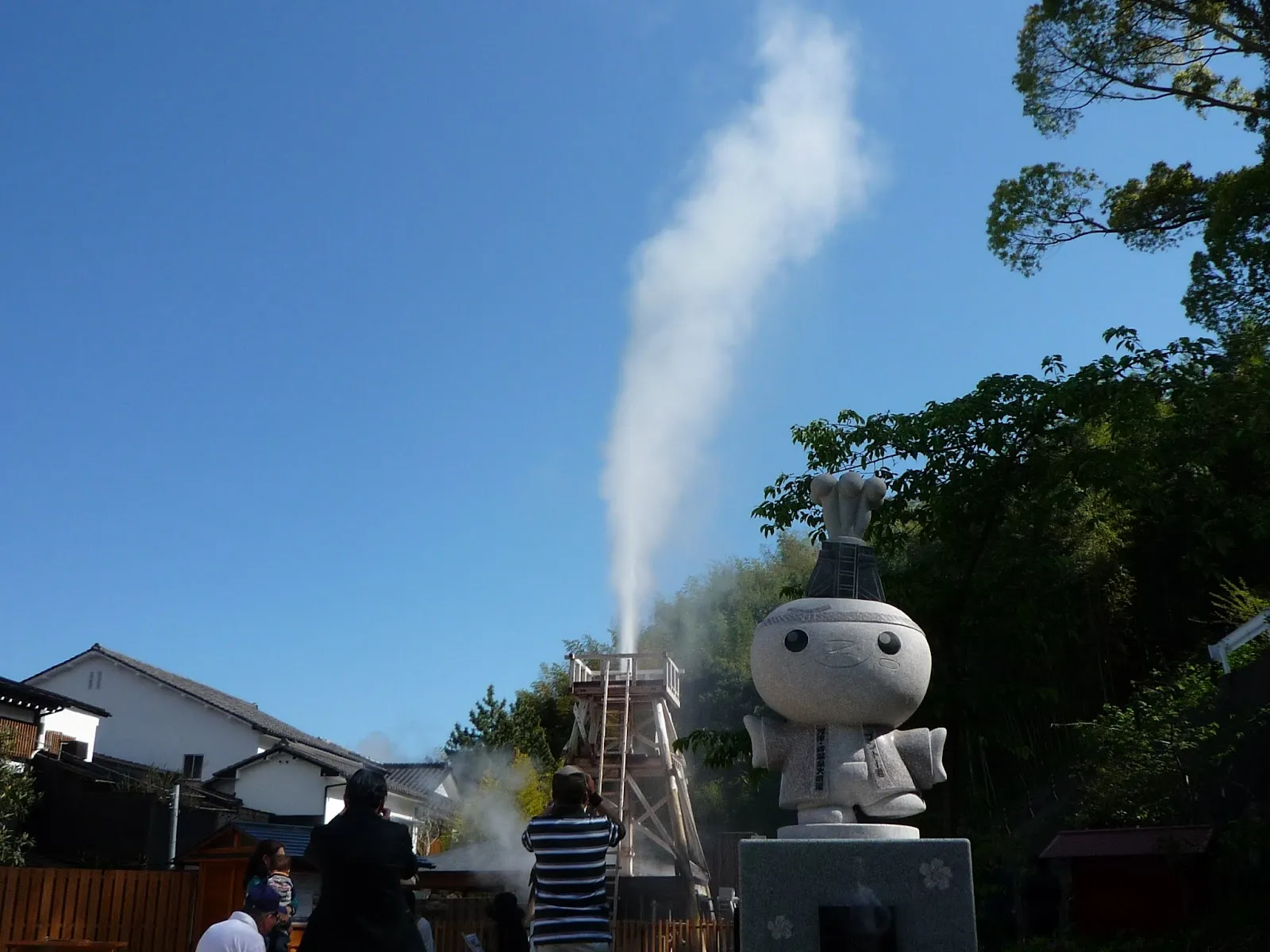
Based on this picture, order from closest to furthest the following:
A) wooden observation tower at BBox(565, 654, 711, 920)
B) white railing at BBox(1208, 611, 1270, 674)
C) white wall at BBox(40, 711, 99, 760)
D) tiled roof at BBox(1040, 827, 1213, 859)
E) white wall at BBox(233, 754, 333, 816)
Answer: tiled roof at BBox(1040, 827, 1213, 859), white railing at BBox(1208, 611, 1270, 674), wooden observation tower at BBox(565, 654, 711, 920), white wall at BBox(40, 711, 99, 760), white wall at BBox(233, 754, 333, 816)

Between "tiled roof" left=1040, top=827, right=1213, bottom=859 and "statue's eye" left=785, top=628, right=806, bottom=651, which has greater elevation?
"statue's eye" left=785, top=628, right=806, bottom=651

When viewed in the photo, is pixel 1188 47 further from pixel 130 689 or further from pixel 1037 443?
pixel 130 689

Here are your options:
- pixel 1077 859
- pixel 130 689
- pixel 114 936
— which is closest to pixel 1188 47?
pixel 1077 859

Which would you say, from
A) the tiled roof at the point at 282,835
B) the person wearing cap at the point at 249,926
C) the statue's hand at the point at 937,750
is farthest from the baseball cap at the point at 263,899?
the tiled roof at the point at 282,835

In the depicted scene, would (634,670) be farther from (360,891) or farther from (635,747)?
(360,891)

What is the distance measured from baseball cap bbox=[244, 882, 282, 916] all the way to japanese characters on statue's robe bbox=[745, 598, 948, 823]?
10.3ft

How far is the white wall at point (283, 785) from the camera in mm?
30875

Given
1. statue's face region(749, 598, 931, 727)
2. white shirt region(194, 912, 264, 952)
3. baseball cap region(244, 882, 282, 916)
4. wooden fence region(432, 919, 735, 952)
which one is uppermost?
statue's face region(749, 598, 931, 727)

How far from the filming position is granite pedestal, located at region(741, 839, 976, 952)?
6.25 m

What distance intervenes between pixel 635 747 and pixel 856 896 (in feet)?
68.2

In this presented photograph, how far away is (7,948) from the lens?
39.3 ft

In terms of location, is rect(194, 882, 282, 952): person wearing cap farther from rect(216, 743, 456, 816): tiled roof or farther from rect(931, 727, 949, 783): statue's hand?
rect(216, 743, 456, 816): tiled roof

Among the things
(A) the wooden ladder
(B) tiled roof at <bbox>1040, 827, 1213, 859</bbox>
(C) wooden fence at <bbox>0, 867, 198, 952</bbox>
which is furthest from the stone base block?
(A) the wooden ladder

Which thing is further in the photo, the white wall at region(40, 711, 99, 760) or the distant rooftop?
the white wall at region(40, 711, 99, 760)
